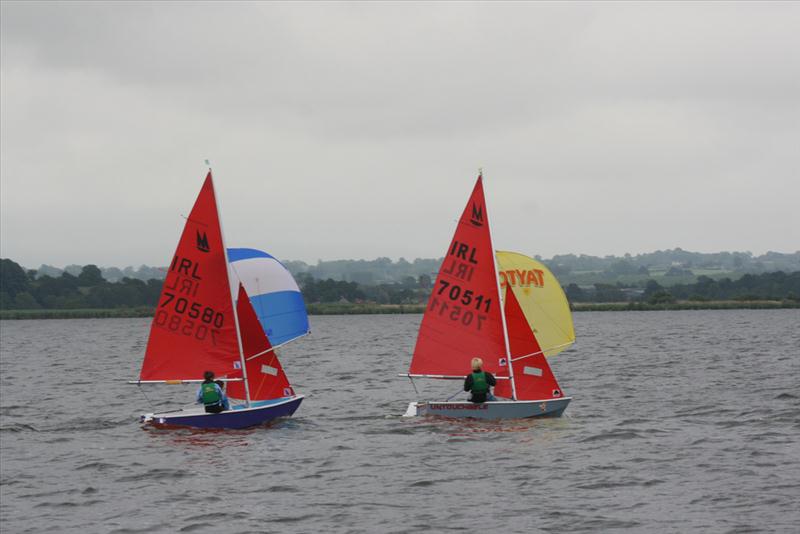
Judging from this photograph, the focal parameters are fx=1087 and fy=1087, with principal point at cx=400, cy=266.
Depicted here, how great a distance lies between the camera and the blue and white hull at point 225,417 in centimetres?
2839

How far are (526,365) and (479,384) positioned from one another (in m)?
1.76

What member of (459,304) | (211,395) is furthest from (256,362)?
(459,304)

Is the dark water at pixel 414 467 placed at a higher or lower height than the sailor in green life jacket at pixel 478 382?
lower

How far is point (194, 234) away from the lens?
1160 inches

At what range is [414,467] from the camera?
25.0 metres

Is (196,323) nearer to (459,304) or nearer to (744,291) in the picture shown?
(459,304)

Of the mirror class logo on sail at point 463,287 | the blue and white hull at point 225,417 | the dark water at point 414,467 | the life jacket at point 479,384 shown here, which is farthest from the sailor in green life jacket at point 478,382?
the blue and white hull at point 225,417

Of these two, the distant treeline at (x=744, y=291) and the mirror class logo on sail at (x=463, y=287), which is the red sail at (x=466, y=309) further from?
the distant treeline at (x=744, y=291)

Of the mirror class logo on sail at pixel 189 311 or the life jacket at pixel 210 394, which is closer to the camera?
the life jacket at pixel 210 394

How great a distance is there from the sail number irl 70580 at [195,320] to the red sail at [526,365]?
804cm

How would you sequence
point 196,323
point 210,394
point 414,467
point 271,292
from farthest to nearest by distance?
point 271,292 < point 196,323 < point 210,394 < point 414,467

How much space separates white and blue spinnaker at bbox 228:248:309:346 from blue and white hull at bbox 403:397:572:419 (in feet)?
15.1

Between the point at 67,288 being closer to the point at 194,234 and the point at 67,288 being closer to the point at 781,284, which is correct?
the point at 781,284

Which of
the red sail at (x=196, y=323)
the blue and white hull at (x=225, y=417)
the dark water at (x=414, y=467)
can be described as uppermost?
the red sail at (x=196, y=323)
